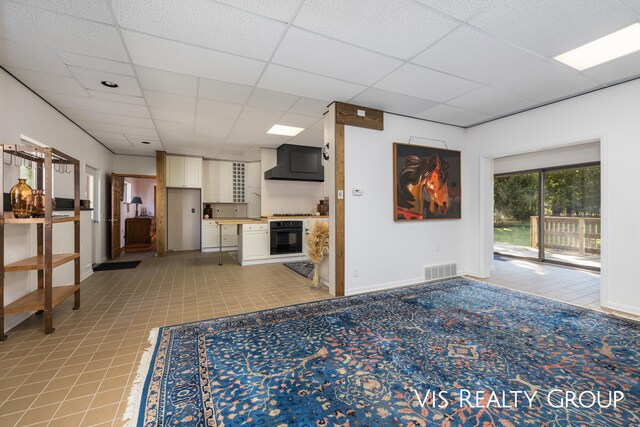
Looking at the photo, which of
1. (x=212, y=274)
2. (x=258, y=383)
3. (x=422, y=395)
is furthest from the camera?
(x=212, y=274)

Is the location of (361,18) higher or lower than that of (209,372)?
higher

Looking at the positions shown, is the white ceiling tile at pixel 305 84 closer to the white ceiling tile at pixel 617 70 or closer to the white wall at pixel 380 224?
the white wall at pixel 380 224

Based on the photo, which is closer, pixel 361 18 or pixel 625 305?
pixel 361 18

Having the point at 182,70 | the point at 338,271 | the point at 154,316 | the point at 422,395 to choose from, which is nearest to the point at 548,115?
the point at 338,271

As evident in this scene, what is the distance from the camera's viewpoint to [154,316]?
301cm

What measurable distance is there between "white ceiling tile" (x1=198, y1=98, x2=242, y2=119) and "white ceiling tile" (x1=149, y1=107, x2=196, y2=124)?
29cm

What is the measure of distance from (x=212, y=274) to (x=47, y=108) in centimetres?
330

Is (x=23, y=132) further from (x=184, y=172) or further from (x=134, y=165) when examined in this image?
(x=134, y=165)

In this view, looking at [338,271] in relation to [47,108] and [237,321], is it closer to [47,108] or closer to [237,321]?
[237,321]

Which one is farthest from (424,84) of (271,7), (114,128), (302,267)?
(114,128)

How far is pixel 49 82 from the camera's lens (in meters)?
3.07

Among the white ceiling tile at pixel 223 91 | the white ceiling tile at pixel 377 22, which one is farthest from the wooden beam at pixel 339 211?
the white ceiling tile at pixel 377 22

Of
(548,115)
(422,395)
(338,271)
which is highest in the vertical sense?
(548,115)

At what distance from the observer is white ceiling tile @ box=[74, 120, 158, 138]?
454 cm
